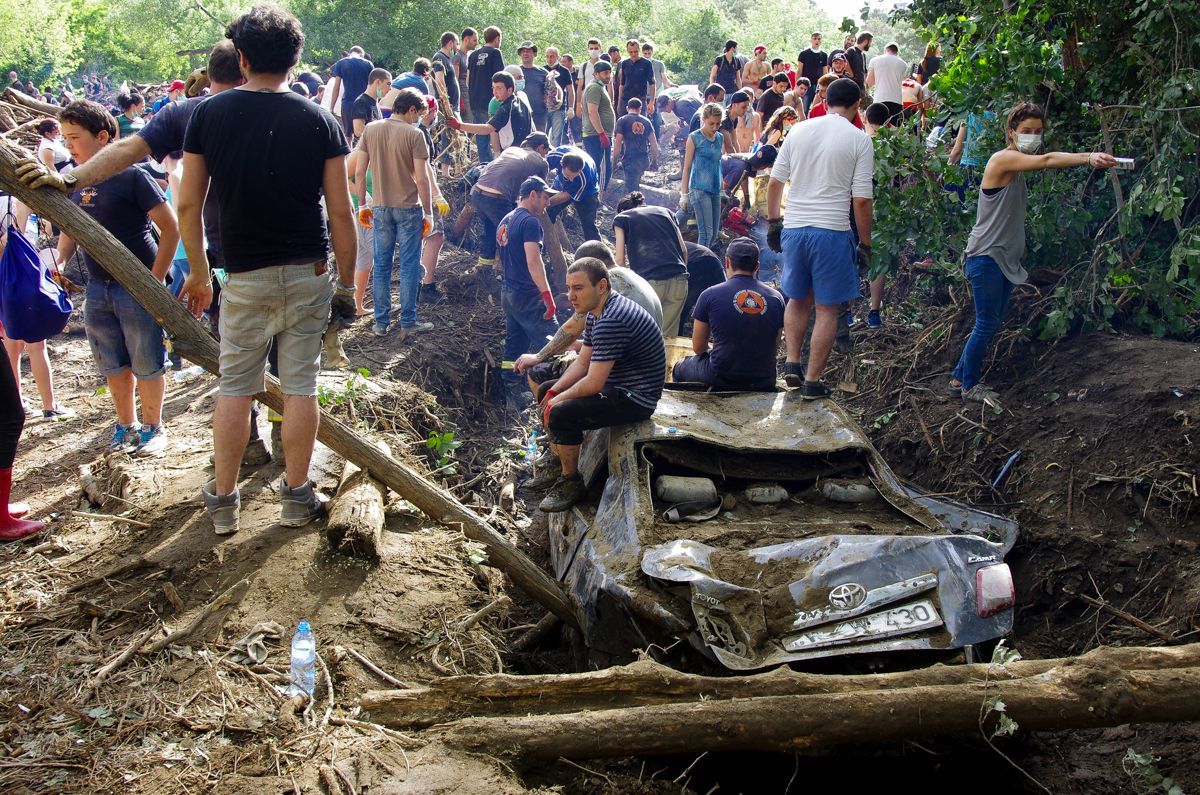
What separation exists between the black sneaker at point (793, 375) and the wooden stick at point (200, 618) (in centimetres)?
398

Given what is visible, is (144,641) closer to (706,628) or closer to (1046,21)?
(706,628)

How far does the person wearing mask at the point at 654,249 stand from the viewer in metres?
8.60

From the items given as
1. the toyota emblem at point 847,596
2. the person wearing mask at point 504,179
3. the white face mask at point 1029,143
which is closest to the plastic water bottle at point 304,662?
the toyota emblem at point 847,596

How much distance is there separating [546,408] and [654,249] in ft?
10.9

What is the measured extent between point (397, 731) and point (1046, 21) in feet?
23.8

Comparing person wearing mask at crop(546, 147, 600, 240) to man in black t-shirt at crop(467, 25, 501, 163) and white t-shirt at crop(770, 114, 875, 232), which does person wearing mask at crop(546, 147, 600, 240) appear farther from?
white t-shirt at crop(770, 114, 875, 232)

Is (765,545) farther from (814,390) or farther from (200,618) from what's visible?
(200,618)

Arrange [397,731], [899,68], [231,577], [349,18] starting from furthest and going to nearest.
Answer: [349,18] < [899,68] < [231,577] < [397,731]

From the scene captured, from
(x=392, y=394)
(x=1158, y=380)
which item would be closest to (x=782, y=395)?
(x=1158, y=380)

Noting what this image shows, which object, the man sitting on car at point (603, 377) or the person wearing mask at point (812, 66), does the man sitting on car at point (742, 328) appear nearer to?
the man sitting on car at point (603, 377)

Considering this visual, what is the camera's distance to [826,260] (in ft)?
21.8

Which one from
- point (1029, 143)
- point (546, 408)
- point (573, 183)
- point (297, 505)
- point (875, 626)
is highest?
point (1029, 143)

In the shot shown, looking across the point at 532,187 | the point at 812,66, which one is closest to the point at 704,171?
the point at 532,187

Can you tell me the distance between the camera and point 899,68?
37.2ft
